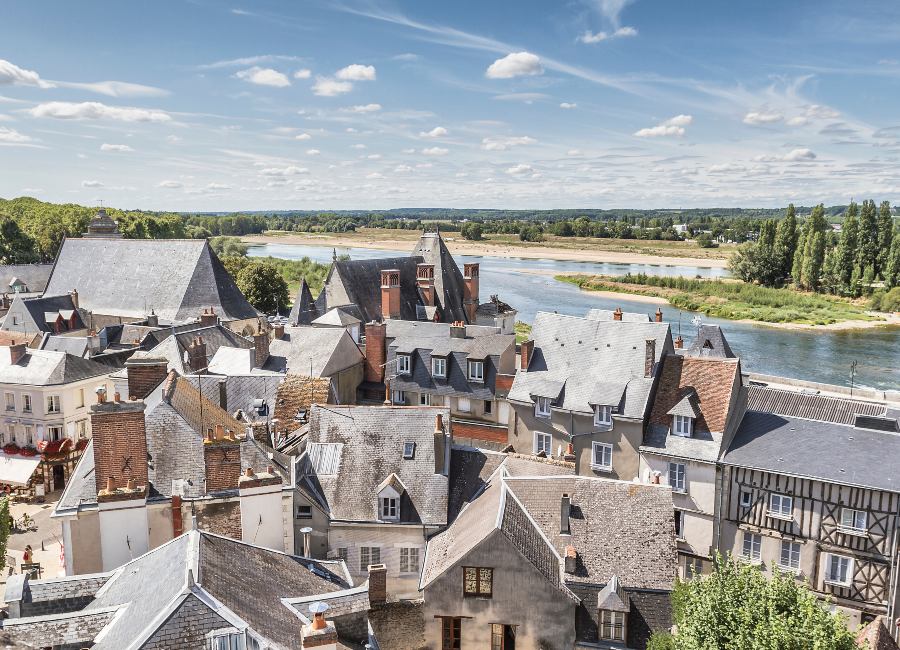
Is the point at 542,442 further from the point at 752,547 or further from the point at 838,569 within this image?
the point at 838,569

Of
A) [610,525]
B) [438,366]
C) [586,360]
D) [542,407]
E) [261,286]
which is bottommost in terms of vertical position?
[610,525]

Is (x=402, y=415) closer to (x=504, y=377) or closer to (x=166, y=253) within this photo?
(x=504, y=377)

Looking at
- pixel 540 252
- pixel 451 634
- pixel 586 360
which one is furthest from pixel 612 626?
pixel 540 252

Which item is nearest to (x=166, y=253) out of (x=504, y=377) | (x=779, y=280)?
(x=504, y=377)

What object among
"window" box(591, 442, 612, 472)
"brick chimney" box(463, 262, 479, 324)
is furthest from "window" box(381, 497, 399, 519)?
"brick chimney" box(463, 262, 479, 324)

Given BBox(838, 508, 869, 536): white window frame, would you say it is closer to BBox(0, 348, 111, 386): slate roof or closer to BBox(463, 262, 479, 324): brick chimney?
BBox(0, 348, 111, 386): slate roof
